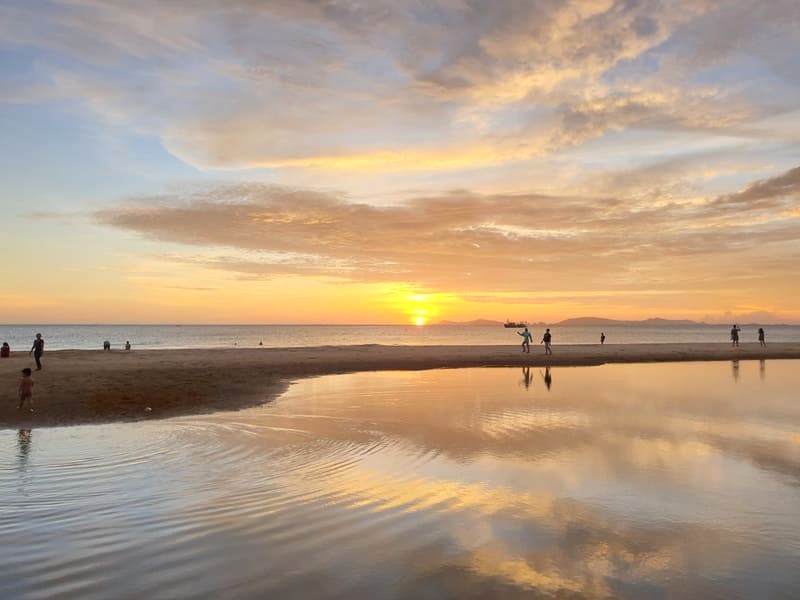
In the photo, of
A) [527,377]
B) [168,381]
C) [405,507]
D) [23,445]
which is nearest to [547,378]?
[527,377]

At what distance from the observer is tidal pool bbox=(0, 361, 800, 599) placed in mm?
7637

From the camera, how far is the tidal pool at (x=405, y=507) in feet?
25.1

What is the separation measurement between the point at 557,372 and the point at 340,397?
1877 cm

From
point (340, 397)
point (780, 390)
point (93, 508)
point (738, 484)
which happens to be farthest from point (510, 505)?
point (780, 390)

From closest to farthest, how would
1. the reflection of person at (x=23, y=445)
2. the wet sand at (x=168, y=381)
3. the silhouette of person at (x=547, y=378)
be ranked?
the reflection of person at (x=23, y=445) < the wet sand at (x=168, y=381) < the silhouette of person at (x=547, y=378)

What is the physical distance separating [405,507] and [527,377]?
84.9ft

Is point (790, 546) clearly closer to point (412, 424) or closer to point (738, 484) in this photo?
point (738, 484)

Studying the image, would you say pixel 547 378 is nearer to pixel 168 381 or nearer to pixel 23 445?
pixel 168 381

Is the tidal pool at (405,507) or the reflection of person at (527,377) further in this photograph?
the reflection of person at (527,377)

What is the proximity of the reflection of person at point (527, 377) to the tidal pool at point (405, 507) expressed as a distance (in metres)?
10.4

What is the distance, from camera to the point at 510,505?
1076cm

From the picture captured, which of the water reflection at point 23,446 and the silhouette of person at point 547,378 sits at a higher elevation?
the silhouette of person at point 547,378

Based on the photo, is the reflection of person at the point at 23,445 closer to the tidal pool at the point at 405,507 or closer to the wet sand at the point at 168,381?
the tidal pool at the point at 405,507

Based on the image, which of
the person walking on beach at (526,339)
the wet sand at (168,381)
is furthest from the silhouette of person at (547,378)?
the person walking on beach at (526,339)
